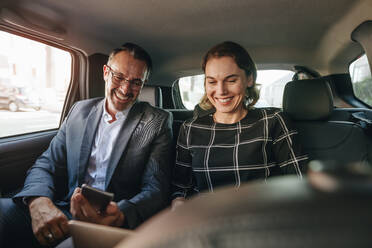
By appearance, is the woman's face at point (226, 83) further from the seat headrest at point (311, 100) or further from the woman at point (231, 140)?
the seat headrest at point (311, 100)

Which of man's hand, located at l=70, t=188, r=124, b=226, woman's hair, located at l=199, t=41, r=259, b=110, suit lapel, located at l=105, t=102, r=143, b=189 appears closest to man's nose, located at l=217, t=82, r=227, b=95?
woman's hair, located at l=199, t=41, r=259, b=110

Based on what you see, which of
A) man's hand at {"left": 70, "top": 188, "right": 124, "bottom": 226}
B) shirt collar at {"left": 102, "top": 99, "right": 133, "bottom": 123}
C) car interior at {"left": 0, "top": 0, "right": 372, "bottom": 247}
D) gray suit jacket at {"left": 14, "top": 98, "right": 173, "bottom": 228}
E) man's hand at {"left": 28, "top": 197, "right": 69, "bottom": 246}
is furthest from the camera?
shirt collar at {"left": 102, "top": 99, "right": 133, "bottom": 123}

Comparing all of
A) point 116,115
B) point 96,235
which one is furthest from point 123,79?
point 96,235

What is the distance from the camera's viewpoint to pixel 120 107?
65.6 inches

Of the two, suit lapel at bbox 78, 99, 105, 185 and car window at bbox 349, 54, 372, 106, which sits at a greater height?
car window at bbox 349, 54, 372, 106

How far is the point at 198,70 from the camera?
3125 mm

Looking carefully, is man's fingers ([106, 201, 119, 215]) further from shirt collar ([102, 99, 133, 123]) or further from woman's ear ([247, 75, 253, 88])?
woman's ear ([247, 75, 253, 88])

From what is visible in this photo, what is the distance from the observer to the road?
1.79 meters

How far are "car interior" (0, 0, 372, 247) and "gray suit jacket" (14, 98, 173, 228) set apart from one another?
0.99 feet

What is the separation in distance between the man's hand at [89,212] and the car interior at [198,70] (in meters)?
0.77

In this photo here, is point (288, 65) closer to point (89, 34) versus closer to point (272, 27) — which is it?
point (272, 27)

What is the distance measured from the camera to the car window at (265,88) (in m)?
2.67

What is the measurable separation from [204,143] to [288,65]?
192 centimetres

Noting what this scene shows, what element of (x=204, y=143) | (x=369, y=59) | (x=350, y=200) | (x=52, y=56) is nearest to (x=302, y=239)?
(x=350, y=200)
